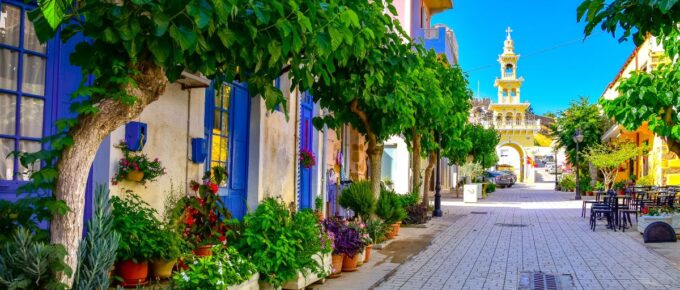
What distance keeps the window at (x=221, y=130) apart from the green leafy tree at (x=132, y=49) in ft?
12.9

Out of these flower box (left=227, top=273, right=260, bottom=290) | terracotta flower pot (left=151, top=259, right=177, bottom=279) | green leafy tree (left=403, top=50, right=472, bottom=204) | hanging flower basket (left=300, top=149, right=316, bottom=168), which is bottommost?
Result: flower box (left=227, top=273, right=260, bottom=290)

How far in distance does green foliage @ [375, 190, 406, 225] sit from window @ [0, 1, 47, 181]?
314 inches

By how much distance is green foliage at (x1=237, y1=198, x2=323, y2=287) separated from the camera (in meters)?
6.88

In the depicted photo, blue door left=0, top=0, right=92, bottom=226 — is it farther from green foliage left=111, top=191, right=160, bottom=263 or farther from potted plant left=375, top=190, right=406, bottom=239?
potted plant left=375, top=190, right=406, bottom=239

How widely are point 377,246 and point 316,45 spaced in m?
7.60

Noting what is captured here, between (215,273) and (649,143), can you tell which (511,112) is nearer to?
(649,143)

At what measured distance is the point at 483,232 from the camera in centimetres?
1563

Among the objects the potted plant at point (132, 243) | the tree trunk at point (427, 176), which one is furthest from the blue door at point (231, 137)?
the tree trunk at point (427, 176)

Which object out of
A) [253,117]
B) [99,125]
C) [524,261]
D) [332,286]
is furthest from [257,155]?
[99,125]

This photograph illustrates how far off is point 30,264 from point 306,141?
8434mm

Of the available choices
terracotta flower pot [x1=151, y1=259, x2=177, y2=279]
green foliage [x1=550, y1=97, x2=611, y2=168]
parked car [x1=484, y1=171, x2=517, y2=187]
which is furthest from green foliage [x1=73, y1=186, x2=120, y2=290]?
parked car [x1=484, y1=171, x2=517, y2=187]

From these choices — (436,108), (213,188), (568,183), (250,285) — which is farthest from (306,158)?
(568,183)

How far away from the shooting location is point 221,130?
8.78 m

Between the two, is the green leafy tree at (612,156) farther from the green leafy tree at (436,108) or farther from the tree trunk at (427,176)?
the tree trunk at (427,176)
